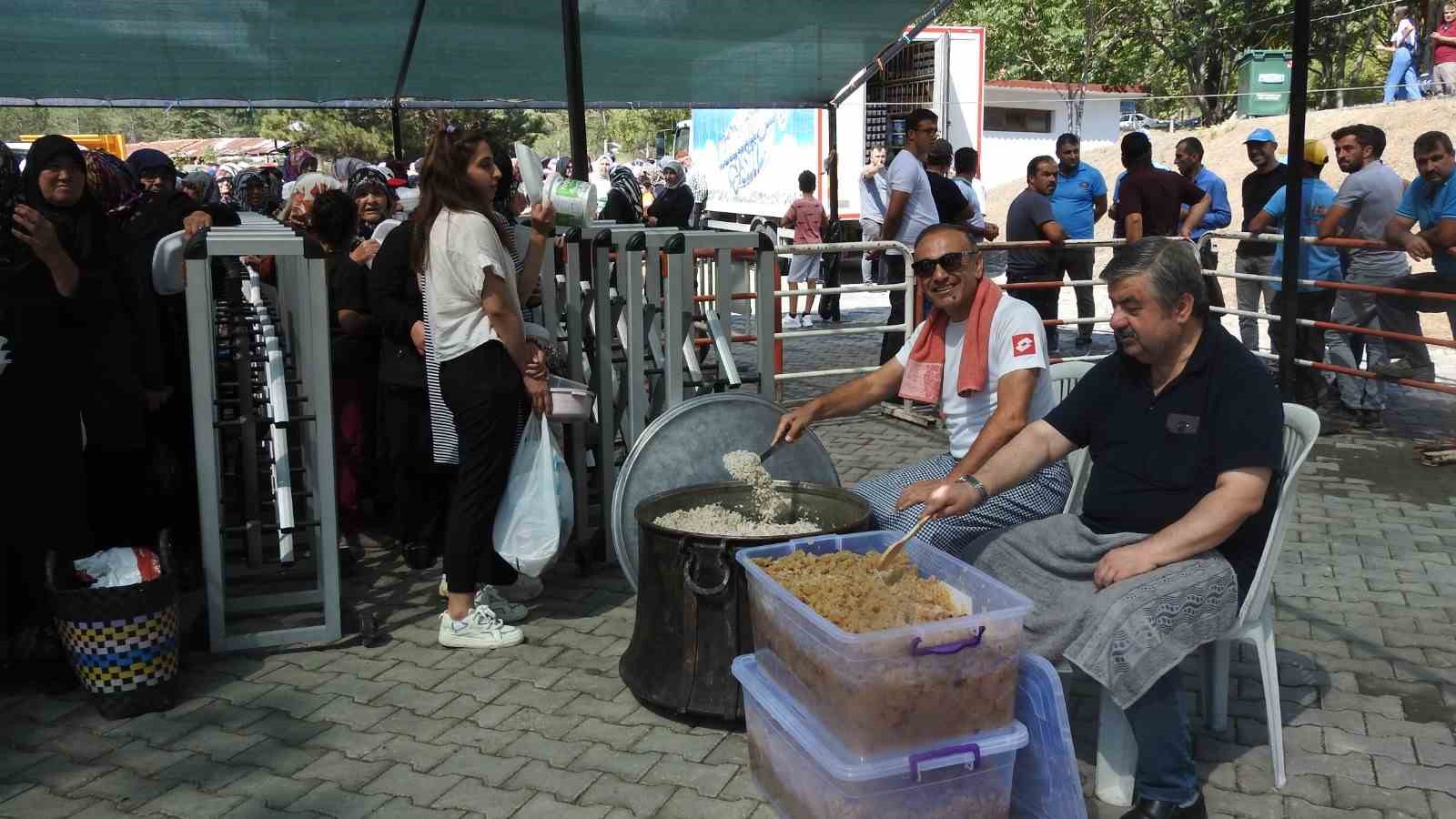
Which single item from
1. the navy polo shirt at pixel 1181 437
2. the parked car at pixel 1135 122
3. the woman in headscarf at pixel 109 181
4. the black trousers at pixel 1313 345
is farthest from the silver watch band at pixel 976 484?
the parked car at pixel 1135 122

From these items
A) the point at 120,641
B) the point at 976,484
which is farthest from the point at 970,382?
the point at 120,641

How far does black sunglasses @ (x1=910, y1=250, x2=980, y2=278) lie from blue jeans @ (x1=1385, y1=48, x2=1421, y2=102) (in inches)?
1038

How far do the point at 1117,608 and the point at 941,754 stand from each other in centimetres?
70

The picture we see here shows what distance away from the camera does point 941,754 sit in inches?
109

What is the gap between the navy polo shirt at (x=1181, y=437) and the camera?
3182 mm

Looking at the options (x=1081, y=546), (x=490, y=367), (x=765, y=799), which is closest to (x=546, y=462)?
(x=490, y=367)

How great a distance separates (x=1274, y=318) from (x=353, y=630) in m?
7.02

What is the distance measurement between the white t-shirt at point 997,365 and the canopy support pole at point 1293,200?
3.23 metres

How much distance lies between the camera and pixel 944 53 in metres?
18.1

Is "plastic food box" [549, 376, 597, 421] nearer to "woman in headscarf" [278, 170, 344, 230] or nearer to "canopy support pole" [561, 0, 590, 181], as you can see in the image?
"canopy support pole" [561, 0, 590, 181]

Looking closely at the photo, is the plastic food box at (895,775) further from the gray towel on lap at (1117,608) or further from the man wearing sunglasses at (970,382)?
the man wearing sunglasses at (970,382)

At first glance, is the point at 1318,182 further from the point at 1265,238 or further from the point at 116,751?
the point at 116,751

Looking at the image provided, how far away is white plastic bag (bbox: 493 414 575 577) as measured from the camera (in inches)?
180

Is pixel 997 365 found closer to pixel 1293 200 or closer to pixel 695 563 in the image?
pixel 695 563
